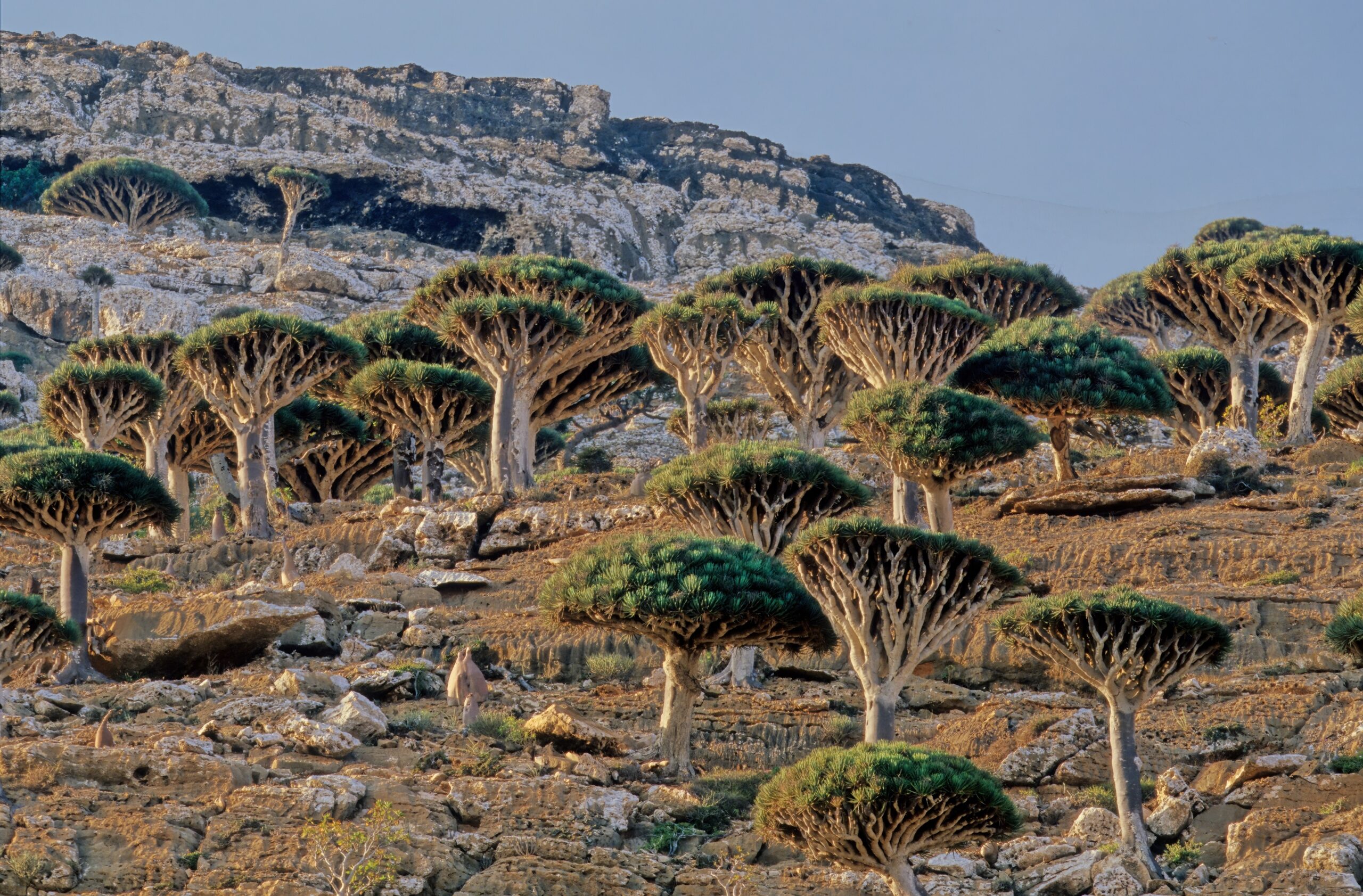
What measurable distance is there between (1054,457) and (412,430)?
18.6 metres

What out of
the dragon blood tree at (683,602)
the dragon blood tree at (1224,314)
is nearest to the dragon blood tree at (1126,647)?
the dragon blood tree at (683,602)

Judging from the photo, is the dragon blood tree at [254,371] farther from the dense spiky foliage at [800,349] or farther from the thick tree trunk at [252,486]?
the dense spiky foliage at [800,349]

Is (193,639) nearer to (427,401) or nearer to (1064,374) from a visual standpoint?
(427,401)

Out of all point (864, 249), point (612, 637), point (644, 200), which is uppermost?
point (644, 200)

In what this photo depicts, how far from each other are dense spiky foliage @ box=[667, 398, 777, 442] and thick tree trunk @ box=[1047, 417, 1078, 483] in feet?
44.3

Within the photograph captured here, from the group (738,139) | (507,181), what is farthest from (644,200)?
(738,139)

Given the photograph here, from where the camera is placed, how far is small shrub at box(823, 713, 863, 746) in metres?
23.0

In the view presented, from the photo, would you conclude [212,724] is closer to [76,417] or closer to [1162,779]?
[1162,779]

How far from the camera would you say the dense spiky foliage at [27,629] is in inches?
798

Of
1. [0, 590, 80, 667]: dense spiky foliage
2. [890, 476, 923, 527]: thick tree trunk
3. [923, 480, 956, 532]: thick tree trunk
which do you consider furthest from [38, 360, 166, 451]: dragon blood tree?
[923, 480, 956, 532]: thick tree trunk

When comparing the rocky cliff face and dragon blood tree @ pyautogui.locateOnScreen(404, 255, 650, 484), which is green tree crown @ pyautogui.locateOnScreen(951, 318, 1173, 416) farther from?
the rocky cliff face

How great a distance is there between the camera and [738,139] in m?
132

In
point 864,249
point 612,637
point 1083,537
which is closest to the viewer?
point 612,637

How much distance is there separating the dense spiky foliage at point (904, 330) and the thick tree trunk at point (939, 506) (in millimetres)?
7404
